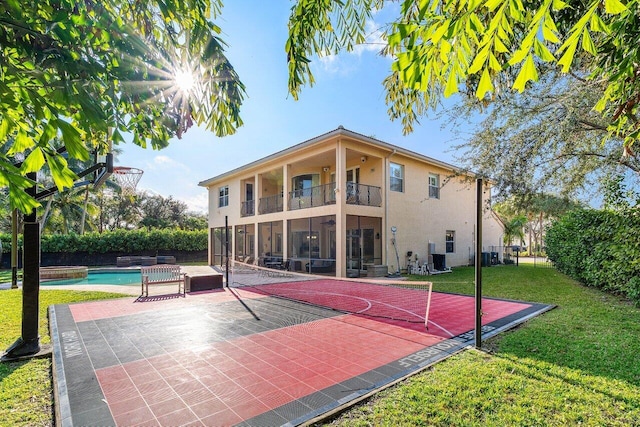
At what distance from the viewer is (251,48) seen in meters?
4.57

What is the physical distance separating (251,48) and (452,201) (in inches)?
791

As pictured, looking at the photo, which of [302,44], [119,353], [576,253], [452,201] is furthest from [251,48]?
[452,201]

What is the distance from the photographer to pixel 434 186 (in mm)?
20625

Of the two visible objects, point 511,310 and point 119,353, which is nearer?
point 119,353

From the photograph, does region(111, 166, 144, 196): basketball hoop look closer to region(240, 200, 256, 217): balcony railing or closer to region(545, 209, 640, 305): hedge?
region(240, 200, 256, 217): balcony railing

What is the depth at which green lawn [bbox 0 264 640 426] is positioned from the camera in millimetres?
3355

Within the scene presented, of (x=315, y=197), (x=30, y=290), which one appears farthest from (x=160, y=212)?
(x=30, y=290)

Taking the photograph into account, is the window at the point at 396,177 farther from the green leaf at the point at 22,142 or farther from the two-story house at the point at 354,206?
the green leaf at the point at 22,142

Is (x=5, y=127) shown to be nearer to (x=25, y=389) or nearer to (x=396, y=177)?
(x=25, y=389)

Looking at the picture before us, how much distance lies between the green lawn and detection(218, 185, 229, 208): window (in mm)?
19204

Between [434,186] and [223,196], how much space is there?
1610 cm

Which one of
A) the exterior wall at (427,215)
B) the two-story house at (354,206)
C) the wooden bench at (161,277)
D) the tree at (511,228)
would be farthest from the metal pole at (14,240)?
the tree at (511,228)

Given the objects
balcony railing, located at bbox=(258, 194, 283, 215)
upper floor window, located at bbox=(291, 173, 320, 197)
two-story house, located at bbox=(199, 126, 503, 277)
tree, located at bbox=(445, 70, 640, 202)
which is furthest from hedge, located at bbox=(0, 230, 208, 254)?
tree, located at bbox=(445, 70, 640, 202)

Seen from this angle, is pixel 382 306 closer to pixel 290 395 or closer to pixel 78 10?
pixel 290 395
